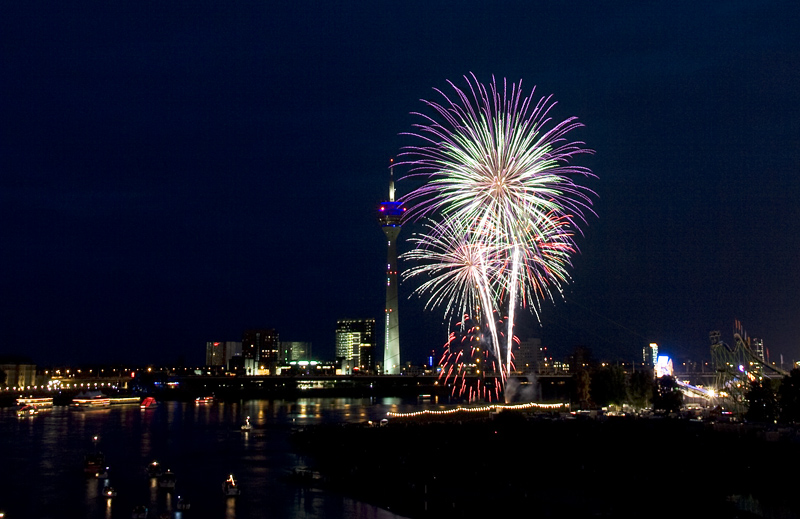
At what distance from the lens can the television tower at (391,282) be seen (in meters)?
171

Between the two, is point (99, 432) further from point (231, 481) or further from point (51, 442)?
point (231, 481)

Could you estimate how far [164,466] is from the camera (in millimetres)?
44312

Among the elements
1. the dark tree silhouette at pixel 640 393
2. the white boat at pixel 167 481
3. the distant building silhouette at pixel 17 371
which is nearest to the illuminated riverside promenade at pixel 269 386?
the distant building silhouette at pixel 17 371

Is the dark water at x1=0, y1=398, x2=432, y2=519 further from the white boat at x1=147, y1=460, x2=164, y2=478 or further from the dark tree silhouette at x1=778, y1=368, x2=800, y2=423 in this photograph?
the dark tree silhouette at x1=778, y1=368, x2=800, y2=423

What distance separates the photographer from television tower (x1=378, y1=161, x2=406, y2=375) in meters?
171

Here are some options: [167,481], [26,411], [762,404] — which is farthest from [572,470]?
[26,411]

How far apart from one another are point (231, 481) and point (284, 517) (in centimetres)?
617

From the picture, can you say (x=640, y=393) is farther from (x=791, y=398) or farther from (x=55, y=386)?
(x=55, y=386)

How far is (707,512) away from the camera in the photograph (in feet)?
92.6

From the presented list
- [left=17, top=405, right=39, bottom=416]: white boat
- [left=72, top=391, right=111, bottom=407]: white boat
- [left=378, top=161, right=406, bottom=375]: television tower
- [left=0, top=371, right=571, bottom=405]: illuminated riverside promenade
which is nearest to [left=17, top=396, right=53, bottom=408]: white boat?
[left=72, top=391, right=111, bottom=407]: white boat

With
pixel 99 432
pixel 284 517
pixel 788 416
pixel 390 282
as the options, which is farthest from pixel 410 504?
pixel 390 282

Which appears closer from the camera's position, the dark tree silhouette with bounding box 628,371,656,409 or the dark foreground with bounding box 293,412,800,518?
the dark foreground with bounding box 293,412,800,518

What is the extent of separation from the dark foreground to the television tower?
121m

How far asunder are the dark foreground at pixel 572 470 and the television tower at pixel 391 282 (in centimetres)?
12067
